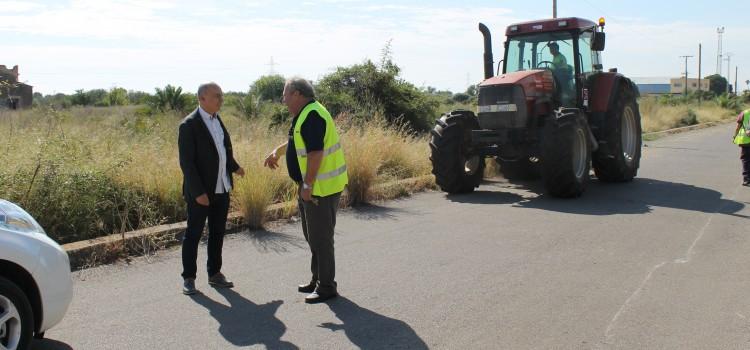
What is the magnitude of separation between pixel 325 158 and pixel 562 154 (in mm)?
5278

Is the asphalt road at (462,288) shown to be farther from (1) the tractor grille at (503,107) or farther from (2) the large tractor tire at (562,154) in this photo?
(1) the tractor grille at (503,107)

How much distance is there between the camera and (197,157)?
5.78 m

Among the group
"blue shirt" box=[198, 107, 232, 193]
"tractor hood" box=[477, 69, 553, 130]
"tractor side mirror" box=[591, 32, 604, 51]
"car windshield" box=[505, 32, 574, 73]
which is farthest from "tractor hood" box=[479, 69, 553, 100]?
"blue shirt" box=[198, 107, 232, 193]

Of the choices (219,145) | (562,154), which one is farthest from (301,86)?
(562,154)

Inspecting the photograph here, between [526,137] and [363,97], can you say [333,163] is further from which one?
[363,97]

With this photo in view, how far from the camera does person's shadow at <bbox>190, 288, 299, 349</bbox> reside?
4.66 m

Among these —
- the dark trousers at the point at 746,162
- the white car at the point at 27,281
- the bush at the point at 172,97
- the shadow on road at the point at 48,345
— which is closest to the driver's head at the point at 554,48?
the dark trousers at the point at 746,162

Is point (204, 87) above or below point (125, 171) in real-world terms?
above

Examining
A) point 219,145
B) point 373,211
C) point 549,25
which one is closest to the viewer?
point 219,145

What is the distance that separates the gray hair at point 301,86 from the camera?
17.8 ft

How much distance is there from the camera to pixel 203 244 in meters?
7.45

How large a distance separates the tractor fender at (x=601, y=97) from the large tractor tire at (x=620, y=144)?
9cm

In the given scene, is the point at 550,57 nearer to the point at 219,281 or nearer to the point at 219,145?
the point at 219,145

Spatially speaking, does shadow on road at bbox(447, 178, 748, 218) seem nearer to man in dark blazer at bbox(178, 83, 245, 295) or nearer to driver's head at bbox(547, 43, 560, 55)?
driver's head at bbox(547, 43, 560, 55)
